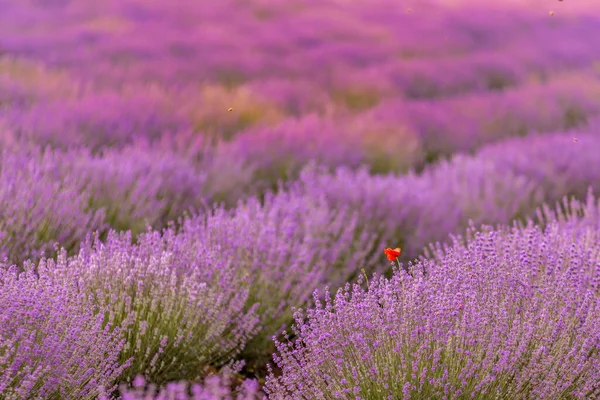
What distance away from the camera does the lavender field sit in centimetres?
242

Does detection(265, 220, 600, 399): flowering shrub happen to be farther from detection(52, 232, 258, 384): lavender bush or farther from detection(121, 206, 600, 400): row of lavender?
detection(52, 232, 258, 384): lavender bush

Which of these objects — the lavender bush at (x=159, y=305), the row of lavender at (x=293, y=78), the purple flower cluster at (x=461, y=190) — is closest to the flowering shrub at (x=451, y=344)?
the lavender bush at (x=159, y=305)

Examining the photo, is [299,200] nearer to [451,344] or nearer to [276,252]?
[276,252]

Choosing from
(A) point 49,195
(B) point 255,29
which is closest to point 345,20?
(B) point 255,29

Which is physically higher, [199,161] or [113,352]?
[113,352]

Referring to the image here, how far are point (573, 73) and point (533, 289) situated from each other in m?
7.43

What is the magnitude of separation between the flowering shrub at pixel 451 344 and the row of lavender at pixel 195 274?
23 centimetres

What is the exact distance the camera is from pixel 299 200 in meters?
4.30

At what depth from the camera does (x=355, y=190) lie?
4648 mm

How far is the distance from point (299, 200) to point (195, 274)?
1.45m

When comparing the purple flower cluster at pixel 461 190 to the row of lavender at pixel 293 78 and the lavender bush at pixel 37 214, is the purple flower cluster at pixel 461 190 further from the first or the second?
the lavender bush at pixel 37 214

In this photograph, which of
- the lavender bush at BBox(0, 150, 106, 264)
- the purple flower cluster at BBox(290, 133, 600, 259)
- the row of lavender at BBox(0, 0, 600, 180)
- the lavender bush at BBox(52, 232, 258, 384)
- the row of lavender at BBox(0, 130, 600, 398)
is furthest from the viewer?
the row of lavender at BBox(0, 0, 600, 180)

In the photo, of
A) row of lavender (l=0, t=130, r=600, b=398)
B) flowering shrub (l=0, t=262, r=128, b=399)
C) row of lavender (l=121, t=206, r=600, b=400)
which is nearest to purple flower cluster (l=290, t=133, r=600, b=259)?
row of lavender (l=0, t=130, r=600, b=398)

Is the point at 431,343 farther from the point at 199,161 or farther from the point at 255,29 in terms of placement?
the point at 255,29
